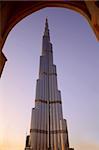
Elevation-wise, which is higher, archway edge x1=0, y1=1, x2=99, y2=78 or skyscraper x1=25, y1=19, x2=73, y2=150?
skyscraper x1=25, y1=19, x2=73, y2=150

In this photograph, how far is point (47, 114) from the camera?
2917cm

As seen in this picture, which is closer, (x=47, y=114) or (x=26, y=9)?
(x=26, y=9)

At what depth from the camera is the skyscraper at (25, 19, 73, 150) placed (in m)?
25.9

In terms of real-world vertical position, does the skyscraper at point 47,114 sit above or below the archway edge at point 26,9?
above

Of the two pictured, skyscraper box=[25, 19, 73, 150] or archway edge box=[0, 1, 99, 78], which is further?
skyscraper box=[25, 19, 73, 150]

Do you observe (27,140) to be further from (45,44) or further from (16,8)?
(16,8)

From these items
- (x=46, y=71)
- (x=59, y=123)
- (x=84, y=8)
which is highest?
(x=46, y=71)

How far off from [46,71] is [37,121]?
9856mm

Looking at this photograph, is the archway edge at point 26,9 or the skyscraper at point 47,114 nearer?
the archway edge at point 26,9

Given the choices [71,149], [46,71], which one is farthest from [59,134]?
[46,71]

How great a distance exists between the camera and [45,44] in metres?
36.3

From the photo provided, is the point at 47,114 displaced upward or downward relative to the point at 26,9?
upward

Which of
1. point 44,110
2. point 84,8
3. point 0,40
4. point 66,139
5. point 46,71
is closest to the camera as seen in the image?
point 0,40

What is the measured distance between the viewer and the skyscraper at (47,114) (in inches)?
1020
